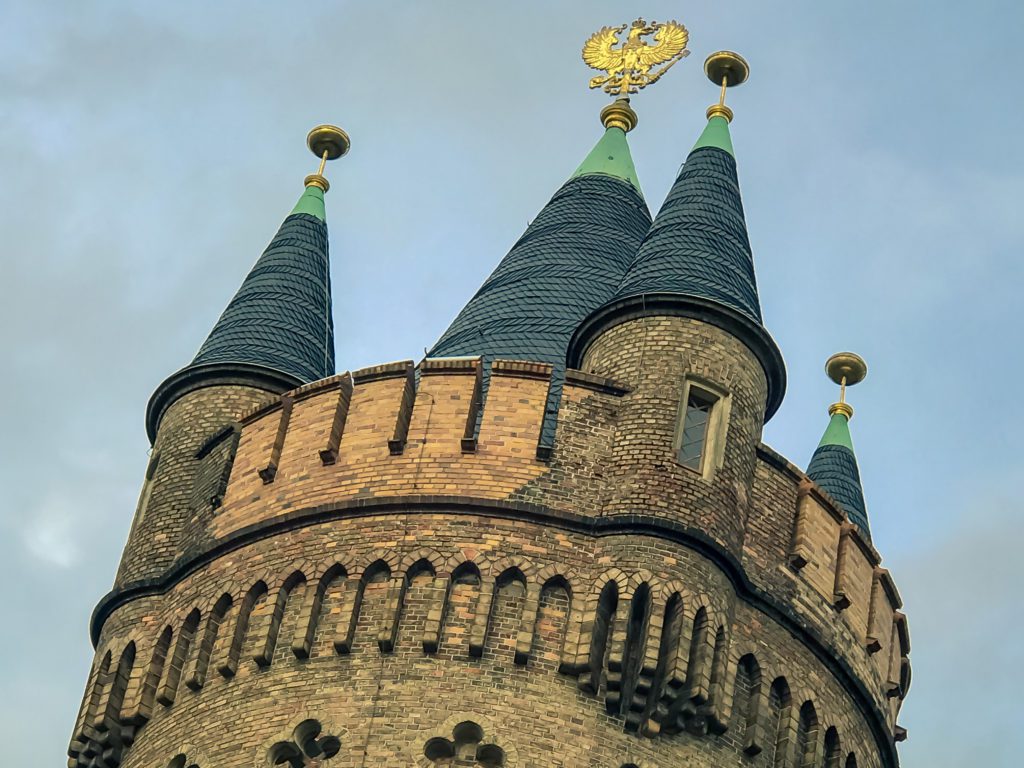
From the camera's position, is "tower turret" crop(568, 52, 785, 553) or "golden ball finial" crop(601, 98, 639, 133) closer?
"tower turret" crop(568, 52, 785, 553)

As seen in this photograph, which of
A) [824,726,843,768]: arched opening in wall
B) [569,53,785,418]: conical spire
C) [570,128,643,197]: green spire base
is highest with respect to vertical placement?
[570,128,643,197]: green spire base

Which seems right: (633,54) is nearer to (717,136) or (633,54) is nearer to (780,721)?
(717,136)

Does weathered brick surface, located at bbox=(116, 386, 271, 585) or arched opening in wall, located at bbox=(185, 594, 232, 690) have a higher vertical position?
weathered brick surface, located at bbox=(116, 386, 271, 585)

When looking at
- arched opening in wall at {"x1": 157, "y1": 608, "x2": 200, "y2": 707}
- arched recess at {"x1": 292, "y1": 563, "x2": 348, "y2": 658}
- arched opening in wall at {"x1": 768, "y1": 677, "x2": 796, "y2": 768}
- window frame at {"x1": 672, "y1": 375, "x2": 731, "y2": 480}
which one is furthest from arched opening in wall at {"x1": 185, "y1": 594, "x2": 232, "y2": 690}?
arched opening in wall at {"x1": 768, "y1": 677, "x2": 796, "y2": 768}

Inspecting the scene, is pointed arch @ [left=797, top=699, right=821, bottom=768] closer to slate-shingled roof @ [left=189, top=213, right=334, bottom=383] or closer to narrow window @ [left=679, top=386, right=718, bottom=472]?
narrow window @ [left=679, top=386, right=718, bottom=472]

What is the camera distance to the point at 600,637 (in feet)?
101

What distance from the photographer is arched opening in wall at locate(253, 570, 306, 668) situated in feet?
104

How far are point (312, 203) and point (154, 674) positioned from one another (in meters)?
10.0

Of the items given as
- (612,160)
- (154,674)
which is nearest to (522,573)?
(154,674)

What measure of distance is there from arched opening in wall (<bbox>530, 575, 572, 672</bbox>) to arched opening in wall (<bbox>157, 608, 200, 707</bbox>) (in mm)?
4143

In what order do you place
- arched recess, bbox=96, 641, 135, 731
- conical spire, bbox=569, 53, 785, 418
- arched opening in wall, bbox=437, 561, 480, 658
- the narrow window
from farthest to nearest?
1. conical spire, bbox=569, 53, 785, 418
2. arched recess, bbox=96, 641, 135, 731
3. the narrow window
4. arched opening in wall, bbox=437, 561, 480, 658

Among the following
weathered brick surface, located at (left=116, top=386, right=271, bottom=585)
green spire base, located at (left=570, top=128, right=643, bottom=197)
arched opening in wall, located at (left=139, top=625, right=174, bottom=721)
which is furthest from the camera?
green spire base, located at (left=570, top=128, right=643, bottom=197)

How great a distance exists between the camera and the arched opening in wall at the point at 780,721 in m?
31.6

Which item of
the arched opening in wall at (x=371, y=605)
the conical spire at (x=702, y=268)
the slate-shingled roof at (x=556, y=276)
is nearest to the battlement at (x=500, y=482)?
the arched opening in wall at (x=371, y=605)
